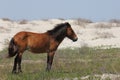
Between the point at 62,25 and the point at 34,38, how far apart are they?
58.6 inches

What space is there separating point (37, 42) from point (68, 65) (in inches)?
153

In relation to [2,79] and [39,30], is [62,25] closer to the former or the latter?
[2,79]

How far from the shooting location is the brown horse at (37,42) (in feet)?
65.5

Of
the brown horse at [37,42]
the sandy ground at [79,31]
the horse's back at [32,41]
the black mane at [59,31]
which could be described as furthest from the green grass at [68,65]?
the sandy ground at [79,31]

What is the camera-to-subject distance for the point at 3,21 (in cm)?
5641

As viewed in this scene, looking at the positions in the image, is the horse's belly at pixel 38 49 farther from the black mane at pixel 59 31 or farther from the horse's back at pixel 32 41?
the black mane at pixel 59 31

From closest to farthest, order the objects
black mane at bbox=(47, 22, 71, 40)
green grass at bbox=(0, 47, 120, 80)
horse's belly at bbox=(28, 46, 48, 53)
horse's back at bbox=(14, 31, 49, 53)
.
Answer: green grass at bbox=(0, 47, 120, 80) → horse's back at bbox=(14, 31, 49, 53) → horse's belly at bbox=(28, 46, 48, 53) → black mane at bbox=(47, 22, 71, 40)

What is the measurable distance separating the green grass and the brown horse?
2.25 feet

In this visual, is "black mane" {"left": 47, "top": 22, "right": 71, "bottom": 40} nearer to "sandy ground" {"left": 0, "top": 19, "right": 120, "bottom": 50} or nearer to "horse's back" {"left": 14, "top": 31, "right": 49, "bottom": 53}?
"horse's back" {"left": 14, "top": 31, "right": 49, "bottom": 53}

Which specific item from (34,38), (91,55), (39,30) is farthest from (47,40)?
(39,30)

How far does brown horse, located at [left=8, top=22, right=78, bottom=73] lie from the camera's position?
65.5 ft

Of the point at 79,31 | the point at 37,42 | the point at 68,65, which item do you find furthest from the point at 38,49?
the point at 79,31

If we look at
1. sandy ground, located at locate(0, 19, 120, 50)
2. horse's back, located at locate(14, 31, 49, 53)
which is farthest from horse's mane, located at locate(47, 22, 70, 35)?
sandy ground, located at locate(0, 19, 120, 50)

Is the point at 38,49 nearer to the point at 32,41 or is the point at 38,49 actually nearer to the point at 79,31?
the point at 32,41
